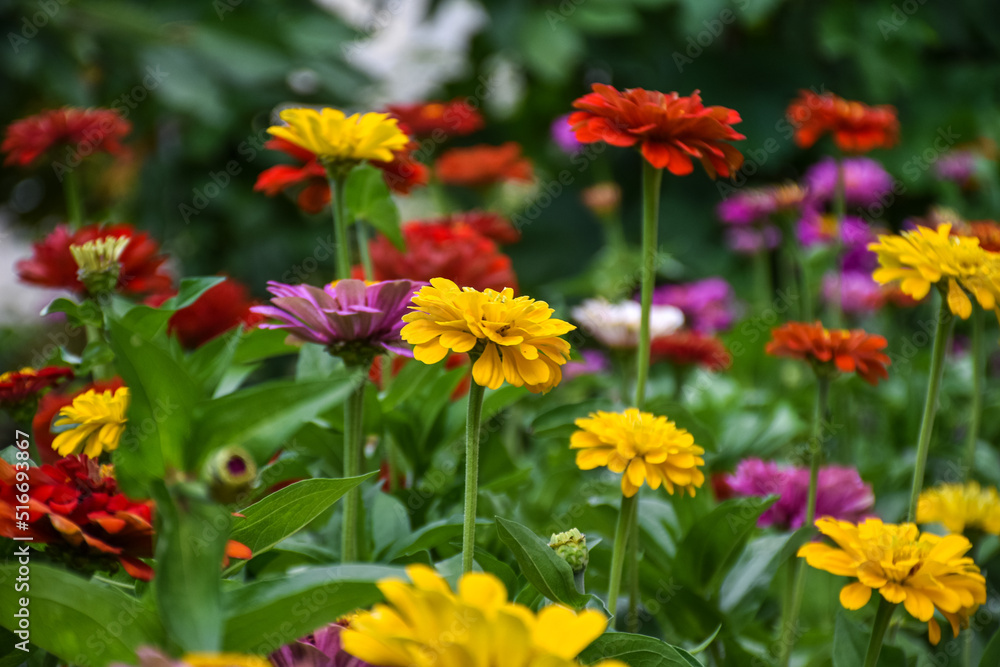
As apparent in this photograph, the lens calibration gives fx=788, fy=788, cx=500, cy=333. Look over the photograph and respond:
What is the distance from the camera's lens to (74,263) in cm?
46

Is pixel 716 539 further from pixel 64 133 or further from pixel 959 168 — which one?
pixel 959 168

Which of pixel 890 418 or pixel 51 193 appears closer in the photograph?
pixel 890 418

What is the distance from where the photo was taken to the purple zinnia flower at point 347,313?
1.03 ft

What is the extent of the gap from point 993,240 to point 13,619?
1.60ft

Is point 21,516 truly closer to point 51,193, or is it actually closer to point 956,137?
point 956,137

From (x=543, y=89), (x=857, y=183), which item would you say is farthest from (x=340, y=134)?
(x=543, y=89)

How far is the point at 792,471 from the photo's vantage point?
1.67 feet

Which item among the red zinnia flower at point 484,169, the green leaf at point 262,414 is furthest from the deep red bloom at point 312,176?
the red zinnia flower at point 484,169

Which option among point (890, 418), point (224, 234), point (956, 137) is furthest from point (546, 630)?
A: point (224, 234)

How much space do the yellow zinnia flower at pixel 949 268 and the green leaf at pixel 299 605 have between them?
0.25 meters

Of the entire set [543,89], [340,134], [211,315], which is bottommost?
[211,315]

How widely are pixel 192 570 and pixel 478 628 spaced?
0.29 ft

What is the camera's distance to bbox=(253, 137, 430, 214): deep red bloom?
0.46m

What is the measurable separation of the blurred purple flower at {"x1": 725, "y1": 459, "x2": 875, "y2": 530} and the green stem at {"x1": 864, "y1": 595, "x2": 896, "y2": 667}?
15 cm
